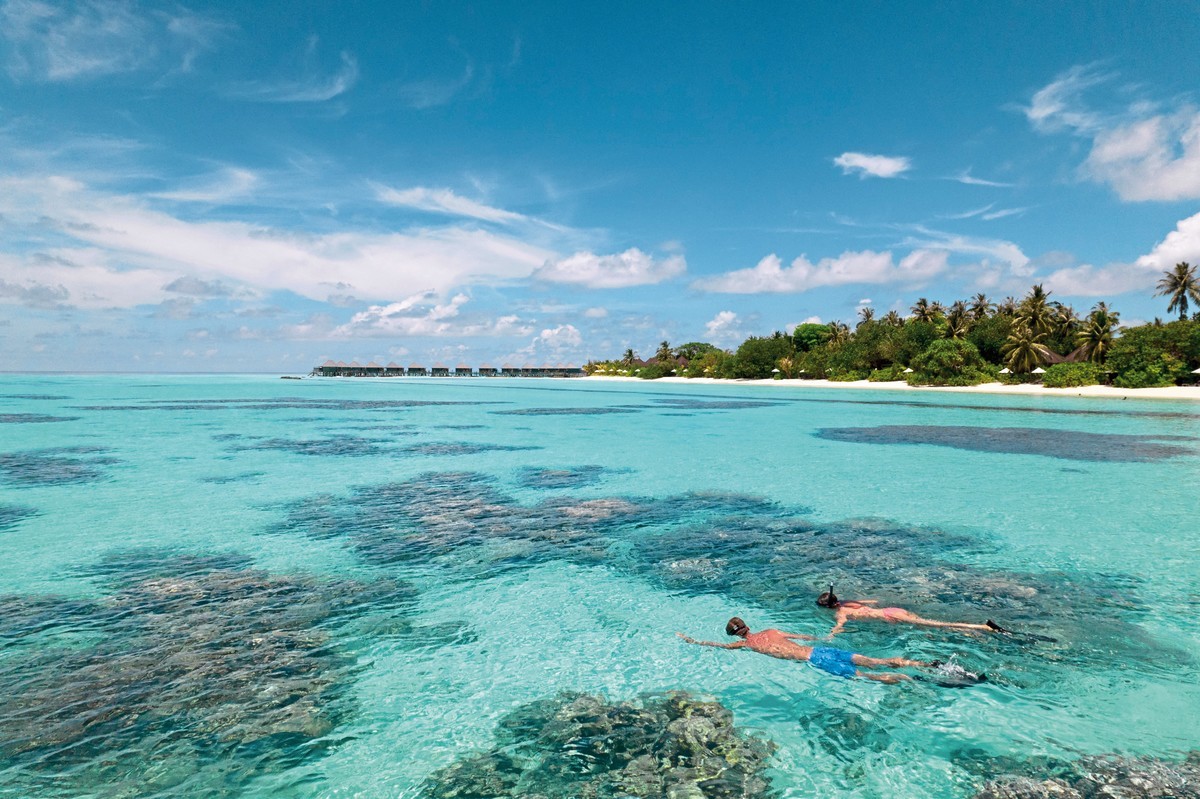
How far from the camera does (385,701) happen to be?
22.0 ft

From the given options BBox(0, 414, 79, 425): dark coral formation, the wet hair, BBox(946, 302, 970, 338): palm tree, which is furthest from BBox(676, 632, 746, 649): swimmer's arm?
BBox(946, 302, 970, 338): palm tree

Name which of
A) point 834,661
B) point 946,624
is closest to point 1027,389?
point 946,624

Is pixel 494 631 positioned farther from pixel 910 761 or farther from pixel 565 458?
pixel 565 458

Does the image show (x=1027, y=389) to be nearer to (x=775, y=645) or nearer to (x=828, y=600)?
(x=828, y=600)

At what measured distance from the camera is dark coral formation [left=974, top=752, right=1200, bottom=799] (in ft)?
16.7

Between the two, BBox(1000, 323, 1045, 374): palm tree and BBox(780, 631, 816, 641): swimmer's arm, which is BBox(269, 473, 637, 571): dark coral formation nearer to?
BBox(780, 631, 816, 641): swimmer's arm

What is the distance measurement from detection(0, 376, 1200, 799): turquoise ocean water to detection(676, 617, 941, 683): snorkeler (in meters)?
0.18

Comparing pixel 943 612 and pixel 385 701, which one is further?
pixel 943 612

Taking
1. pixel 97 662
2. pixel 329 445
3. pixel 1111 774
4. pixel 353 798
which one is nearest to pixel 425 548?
pixel 97 662

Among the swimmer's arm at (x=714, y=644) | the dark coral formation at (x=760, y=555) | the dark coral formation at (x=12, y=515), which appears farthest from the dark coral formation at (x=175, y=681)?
the dark coral formation at (x=12, y=515)

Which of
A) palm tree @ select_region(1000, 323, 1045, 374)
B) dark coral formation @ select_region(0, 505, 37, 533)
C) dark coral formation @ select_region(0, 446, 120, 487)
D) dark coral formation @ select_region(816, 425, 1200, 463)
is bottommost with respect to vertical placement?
dark coral formation @ select_region(816, 425, 1200, 463)

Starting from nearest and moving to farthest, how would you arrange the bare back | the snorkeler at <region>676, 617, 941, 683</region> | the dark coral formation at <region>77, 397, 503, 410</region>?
the snorkeler at <region>676, 617, 941, 683</region>
the bare back
the dark coral formation at <region>77, 397, 503, 410</region>

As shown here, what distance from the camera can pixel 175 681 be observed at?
22.4 feet

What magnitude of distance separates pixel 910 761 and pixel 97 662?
9.00 m
